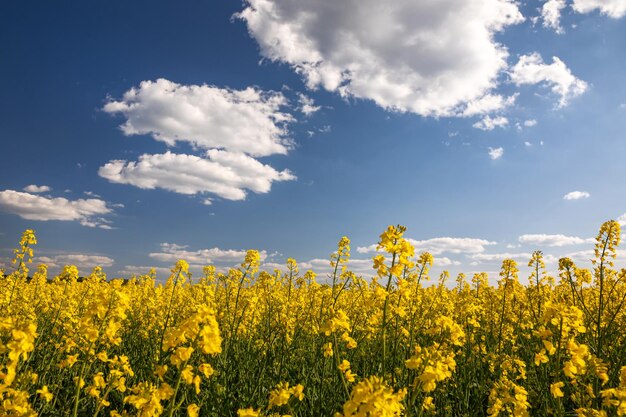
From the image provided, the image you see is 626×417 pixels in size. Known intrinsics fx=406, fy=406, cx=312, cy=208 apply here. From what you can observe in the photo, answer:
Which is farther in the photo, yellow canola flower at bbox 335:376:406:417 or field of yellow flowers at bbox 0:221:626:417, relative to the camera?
field of yellow flowers at bbox 0:221:626:417

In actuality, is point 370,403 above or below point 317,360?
above

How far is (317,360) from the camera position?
5332mm

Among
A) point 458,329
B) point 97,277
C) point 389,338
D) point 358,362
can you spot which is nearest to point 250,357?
point 358,362

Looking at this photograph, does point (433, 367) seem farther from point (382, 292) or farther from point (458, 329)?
point (458, 329)

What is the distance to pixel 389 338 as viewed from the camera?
19.2 feet

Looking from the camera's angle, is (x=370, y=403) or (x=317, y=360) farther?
(x=317, y=360)

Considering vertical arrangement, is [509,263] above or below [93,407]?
above

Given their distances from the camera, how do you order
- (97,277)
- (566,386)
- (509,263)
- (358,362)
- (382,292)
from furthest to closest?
1. (97,277)
2. (509,263)
3. (358,362)
4. (566,386)
5. (382,292)

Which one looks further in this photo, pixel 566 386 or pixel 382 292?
pixel 566 386

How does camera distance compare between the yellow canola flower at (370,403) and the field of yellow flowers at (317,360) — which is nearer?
the yellow canola flower at (370,403)

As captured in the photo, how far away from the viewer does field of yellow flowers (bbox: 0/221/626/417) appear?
8.66ft

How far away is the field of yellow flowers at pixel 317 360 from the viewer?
2639mm

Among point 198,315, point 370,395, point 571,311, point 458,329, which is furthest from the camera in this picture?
point 458,329

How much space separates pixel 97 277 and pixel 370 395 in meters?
8.64
